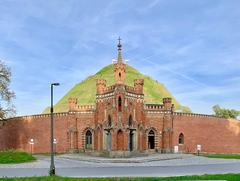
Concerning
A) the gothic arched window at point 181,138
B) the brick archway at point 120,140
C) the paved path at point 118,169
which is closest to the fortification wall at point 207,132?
the gothic arched window at point 181,138

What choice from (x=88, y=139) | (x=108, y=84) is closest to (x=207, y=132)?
(x=88, y=139)

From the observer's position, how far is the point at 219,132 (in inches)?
2520

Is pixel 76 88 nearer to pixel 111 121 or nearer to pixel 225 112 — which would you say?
pixel 225 112

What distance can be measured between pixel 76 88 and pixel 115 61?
44677 millimetres

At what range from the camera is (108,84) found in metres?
90.9

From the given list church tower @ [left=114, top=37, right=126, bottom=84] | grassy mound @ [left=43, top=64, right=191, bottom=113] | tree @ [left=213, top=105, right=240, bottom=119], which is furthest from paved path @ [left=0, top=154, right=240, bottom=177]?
tree @ [left=213, top=105, right=240, bottom=119]

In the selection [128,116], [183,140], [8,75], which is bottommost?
[183,140]

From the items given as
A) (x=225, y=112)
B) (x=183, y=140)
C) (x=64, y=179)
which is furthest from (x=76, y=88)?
(x=64, y=179)

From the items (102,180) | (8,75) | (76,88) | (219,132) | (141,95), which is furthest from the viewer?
(76,88)

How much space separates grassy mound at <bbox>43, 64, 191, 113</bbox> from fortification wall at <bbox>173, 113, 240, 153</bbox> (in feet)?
73.5

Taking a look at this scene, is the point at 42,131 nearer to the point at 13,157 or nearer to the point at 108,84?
the point at 13,157

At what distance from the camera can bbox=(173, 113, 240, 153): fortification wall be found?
60.1 meters

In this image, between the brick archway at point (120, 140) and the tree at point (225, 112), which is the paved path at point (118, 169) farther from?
the tree at point (225, 112)

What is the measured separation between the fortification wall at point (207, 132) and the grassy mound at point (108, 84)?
22.4 meters
